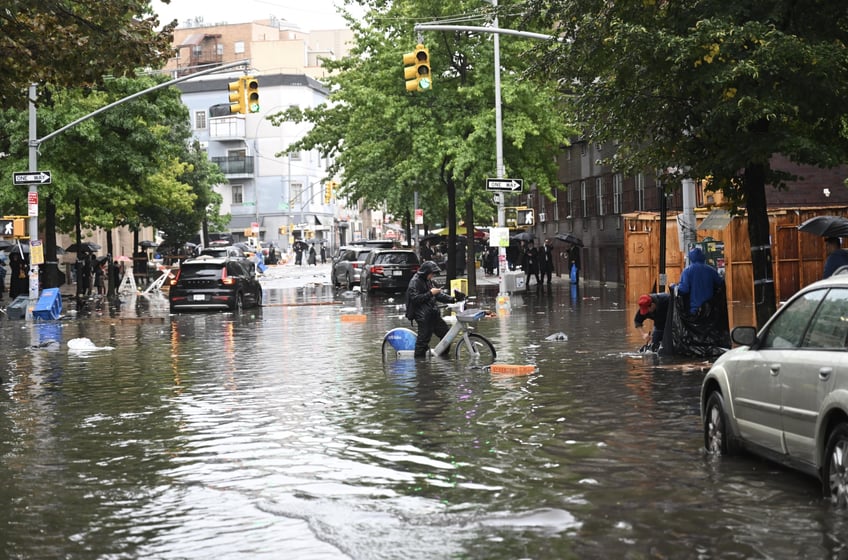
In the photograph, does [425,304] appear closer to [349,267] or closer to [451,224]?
[451,224]

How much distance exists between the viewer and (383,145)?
41.6 metres

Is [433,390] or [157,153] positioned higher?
[157,153]

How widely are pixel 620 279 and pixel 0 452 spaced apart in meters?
39.0

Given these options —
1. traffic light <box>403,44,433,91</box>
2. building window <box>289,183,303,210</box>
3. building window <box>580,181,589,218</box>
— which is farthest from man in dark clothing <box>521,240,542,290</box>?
building window <box>289,183,303,210</box>

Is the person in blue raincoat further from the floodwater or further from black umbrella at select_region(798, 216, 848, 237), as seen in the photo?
black umbrella at select_region(798, 216, 848, 237)

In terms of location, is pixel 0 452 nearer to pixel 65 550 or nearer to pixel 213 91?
pixel 65 550

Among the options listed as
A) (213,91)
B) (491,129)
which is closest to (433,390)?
(491,129)

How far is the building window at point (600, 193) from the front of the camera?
2044 inches

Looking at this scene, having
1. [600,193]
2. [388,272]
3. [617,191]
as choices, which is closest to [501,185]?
[388,272]

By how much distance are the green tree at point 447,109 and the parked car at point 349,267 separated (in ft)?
30.7

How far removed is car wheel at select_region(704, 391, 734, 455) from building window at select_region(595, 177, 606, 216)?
136 ft

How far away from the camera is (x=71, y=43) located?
1912cm

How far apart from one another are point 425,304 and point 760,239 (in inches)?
197

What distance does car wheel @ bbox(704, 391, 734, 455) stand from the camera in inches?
388
